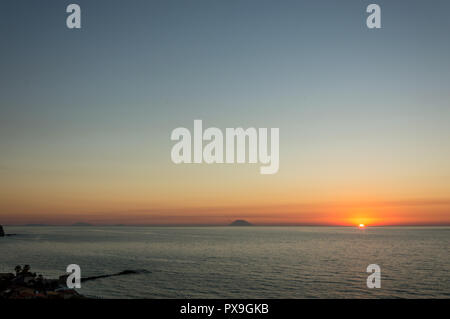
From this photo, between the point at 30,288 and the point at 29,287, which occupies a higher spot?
the point at 30,288

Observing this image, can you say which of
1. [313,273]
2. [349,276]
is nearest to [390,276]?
[349,276]

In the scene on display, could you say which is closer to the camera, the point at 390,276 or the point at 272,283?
the point at 272,283

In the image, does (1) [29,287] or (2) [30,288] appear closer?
(2) [30,288]

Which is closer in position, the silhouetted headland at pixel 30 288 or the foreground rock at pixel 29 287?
the silhouetted headland at pixel 30 288

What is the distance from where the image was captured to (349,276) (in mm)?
61125

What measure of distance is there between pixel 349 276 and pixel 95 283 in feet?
133

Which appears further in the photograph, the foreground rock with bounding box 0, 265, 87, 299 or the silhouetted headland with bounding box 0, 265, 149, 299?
the foreground rock with bounding box 0, 265, 87, 299
